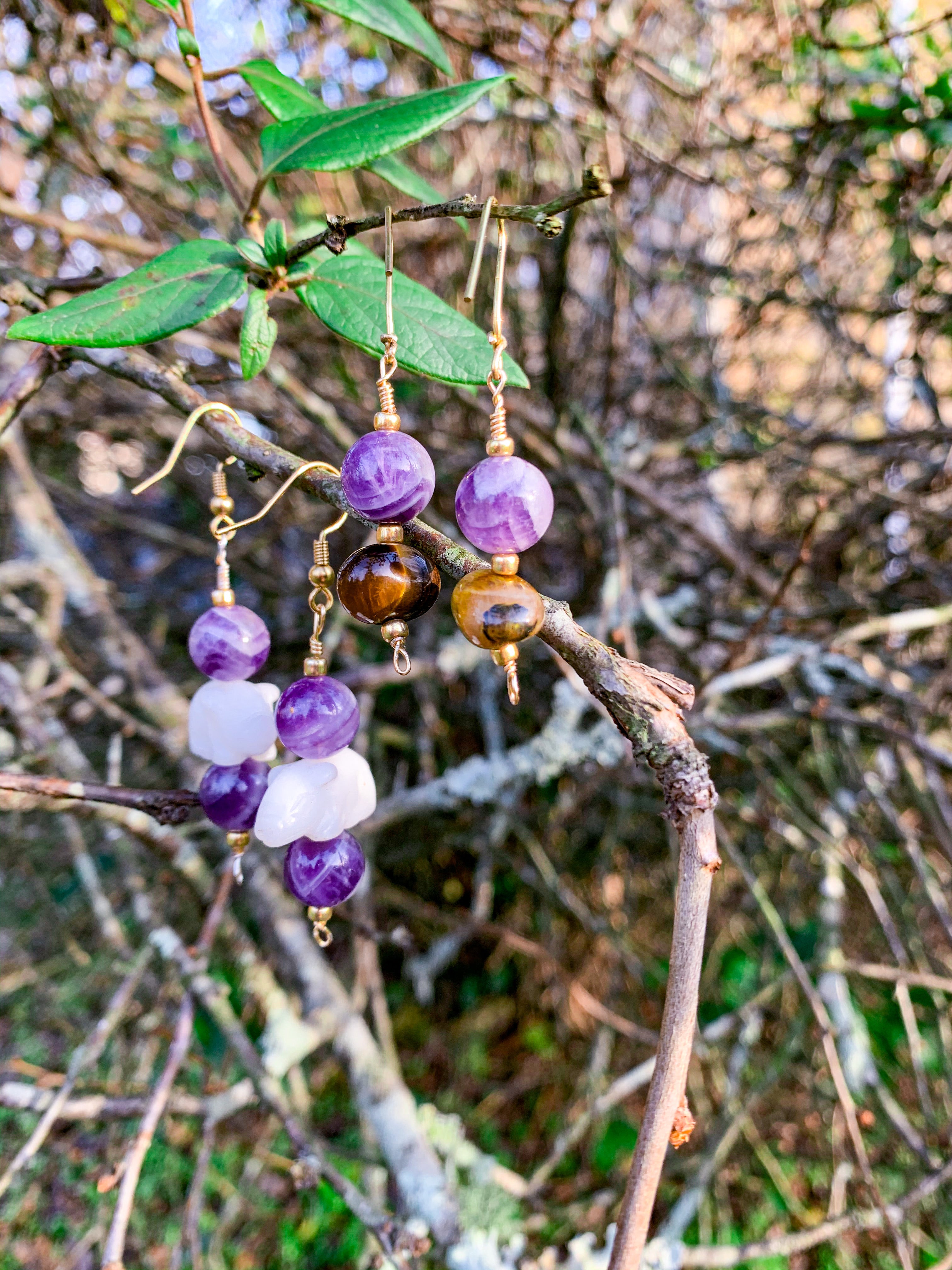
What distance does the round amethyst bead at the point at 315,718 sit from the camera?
603 millimetres

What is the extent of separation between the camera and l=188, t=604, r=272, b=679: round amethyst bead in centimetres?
65

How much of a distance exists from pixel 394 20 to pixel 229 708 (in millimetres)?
586

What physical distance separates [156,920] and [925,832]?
4.79 ft

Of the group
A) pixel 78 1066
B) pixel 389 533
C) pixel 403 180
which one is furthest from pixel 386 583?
pixel 78 1066

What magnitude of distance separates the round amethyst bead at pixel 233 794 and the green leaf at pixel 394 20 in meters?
0.60

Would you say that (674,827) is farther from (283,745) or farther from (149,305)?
(149,305)

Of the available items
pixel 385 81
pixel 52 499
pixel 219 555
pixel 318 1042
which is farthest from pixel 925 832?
pixel 52 499

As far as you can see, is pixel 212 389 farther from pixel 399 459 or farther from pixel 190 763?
pixel 399 459

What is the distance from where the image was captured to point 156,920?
1300mm

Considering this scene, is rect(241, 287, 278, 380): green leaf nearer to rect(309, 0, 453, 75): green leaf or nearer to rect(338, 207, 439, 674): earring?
rect(338, 207, 439, 674): earring

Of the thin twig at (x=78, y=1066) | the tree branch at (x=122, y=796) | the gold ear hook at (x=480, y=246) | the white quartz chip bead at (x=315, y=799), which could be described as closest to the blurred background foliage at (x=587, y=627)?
the thin twig at (x=78, y=1066)

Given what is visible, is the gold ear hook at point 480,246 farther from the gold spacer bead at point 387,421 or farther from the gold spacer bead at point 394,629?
the gold spacer bead at point 394,629

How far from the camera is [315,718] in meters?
0.60

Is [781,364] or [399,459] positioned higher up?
[781,364]
